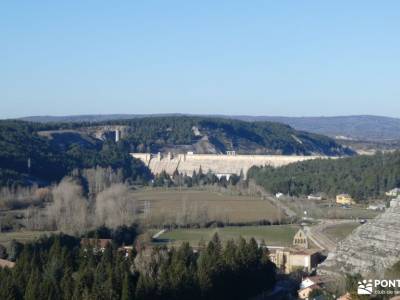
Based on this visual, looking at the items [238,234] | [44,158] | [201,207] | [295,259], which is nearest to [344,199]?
[201,207]

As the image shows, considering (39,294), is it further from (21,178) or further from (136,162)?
(136,162)

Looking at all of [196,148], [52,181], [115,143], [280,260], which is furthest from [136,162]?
[280,260]

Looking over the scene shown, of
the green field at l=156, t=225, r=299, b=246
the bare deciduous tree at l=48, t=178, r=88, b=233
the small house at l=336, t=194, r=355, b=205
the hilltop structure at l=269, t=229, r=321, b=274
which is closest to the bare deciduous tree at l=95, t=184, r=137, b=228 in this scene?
the bare deciduous tree at l=48, t=178, r=88, b=233

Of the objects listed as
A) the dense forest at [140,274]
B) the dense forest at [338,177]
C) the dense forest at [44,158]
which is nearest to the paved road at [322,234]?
A: the dense forest at [140,274]

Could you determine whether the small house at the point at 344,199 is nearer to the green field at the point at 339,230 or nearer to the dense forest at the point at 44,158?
the green field at the point at 339,230

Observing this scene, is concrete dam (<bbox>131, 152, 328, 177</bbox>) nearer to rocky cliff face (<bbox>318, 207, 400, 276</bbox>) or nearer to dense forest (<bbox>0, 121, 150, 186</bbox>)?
dense forest (<bbox>0, 121, 150, 186</bbox>)

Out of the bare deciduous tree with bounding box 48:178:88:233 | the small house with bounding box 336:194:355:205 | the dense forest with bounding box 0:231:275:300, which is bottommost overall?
the small house with bounding box 336:194:355:205

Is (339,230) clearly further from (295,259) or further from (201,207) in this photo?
(295,259)
